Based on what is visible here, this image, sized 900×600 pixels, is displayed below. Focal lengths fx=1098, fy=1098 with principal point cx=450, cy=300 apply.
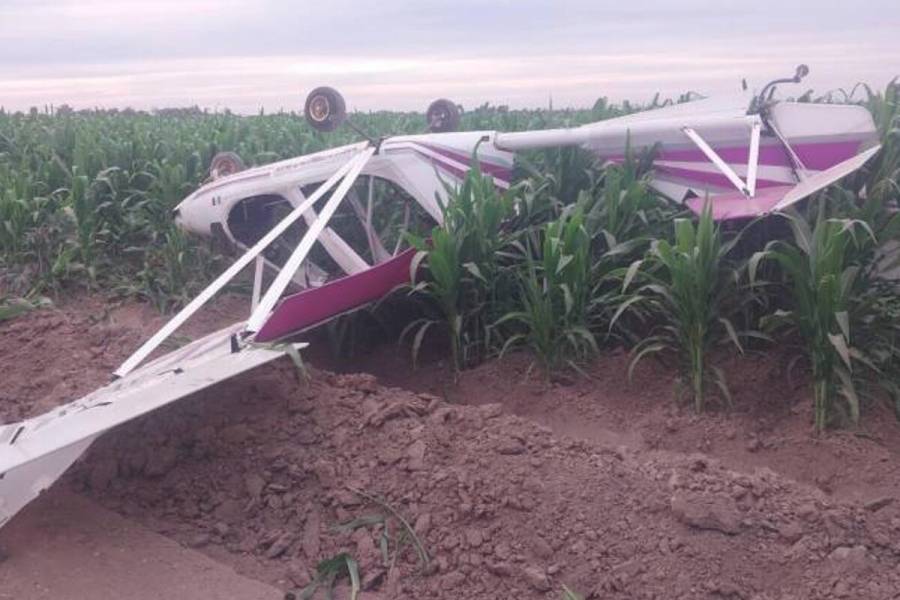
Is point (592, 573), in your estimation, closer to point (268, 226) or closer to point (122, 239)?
point (268, 226)

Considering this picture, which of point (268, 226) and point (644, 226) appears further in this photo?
point (268, 226)

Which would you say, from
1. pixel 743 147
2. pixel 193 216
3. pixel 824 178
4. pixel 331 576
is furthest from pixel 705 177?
pixel 193 216

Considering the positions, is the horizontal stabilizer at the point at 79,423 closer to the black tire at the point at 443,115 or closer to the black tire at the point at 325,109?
the black tire at the point at 325,109

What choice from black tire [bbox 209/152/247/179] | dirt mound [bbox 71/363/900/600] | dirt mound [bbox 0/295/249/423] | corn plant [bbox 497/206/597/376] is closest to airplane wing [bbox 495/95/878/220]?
corn plant [bbox 497/206/597/376]

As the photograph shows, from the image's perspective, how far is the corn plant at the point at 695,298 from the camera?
465 centimetres

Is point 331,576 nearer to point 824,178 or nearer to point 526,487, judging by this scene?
point 526,487

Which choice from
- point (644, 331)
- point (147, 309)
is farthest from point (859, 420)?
point (147, 309)

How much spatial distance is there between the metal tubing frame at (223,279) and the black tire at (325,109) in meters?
0.33

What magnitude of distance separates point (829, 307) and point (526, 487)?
148 cm

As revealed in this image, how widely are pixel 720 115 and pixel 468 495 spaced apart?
2.80 meters

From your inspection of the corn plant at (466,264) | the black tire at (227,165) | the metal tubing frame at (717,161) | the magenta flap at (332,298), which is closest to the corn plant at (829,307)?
the metal tubing frame at (717,161)

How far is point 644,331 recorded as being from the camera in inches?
214

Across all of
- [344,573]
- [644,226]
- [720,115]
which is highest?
[720,115]

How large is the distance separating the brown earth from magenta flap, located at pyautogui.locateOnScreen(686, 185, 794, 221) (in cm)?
68
